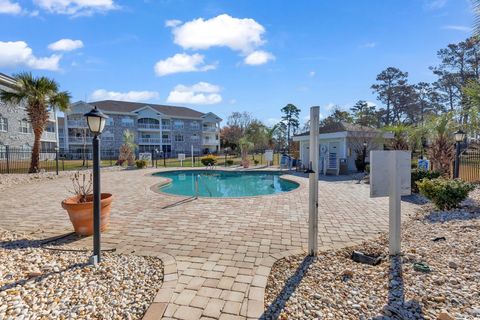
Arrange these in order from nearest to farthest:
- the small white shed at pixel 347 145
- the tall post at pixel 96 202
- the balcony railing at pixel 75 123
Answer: the tall post at pixel 96 202 < the small white shed at pixel 347 145 < the balcony railing at pixel 75 123

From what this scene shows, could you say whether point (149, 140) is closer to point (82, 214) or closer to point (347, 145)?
point (347, 145)

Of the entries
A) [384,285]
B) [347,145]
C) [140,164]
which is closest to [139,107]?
[140,164]

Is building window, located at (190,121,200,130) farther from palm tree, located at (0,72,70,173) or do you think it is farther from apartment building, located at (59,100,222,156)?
palm tree, located at (0,72,70,173)

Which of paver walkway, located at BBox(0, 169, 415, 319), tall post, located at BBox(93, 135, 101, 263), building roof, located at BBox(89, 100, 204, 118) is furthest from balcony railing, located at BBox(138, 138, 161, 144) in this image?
tall post, located at BBox(93, 135, 101, 263)

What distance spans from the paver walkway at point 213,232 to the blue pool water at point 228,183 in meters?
3.51

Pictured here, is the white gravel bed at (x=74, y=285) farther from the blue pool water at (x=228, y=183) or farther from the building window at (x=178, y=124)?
the building window at (x=178, y=124)

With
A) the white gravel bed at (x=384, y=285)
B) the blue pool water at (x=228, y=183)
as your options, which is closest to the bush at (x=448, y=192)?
the white gravel bed at (x=384, y=285)

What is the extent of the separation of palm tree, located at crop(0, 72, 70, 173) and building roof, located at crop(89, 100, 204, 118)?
25024 millimetres

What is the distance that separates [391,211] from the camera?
3.58 meters

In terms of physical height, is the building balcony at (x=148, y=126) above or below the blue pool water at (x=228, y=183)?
above

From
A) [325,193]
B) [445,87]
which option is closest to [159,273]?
[325,193]

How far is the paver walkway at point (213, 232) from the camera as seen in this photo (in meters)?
2.64

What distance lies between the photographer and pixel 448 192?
5.77 m

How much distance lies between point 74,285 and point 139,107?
44.2m
